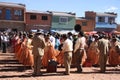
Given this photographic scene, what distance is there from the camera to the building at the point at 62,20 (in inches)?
2437

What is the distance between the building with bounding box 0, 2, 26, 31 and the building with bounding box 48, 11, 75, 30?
22.4 feet

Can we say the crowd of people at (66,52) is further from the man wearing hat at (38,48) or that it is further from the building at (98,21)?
the building at (98,21)

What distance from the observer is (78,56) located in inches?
595

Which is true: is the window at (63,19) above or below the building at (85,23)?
above

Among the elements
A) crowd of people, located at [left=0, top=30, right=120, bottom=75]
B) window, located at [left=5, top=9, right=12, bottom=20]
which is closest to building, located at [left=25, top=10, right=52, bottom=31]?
window, located at [left=5, top=9, right=12, bottom=20]

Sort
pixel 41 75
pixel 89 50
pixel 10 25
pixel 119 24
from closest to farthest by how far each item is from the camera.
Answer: pixel 41 75, pixel 89 50, pixel 10 25, pixel 119 24

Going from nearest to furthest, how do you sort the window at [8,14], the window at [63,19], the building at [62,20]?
1. the window at [8,14]
2. the building at [62,20]
3. the window at [63,19]

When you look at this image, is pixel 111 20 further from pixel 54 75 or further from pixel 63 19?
pixel 54 75

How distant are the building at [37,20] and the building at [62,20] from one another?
1276 mm

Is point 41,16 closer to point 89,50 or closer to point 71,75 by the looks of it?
point 89,50

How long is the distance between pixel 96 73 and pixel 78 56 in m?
1.23

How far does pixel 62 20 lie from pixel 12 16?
433 inches

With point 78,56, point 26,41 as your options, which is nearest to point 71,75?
point 78,56


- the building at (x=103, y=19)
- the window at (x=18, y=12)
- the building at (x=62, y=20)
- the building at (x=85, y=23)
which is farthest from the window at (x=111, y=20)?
the window at (x=18, y=12)
